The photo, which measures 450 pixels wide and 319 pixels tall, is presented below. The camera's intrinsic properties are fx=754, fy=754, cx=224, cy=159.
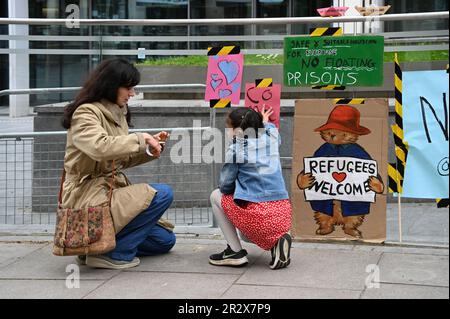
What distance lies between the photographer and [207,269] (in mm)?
5664

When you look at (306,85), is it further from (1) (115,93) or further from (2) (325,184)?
(1) (115,93)

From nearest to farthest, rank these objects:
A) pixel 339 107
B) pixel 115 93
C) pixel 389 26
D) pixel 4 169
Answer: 1. pixel 115 93
2. pixel 339 107
3. pixel 389 26
4. pixel 4 169

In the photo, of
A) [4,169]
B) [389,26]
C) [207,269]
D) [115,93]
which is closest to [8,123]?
[4,169]

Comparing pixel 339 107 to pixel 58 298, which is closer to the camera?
pixel 58 298

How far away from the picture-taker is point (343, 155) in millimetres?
6160

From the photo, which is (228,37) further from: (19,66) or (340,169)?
Result: (19,66)

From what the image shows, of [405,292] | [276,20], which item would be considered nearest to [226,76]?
[276,20]

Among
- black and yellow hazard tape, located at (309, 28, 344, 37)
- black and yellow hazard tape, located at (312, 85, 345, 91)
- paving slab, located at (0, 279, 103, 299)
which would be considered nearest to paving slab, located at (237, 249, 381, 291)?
paving slab, located at (0, 279, 103, 299)

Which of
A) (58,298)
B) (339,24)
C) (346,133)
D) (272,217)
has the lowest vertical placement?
(58,298)

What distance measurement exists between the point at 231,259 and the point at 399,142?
1642mm

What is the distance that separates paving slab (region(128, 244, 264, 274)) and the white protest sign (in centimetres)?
72

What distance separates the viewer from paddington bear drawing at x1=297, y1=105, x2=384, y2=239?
6129 mm
